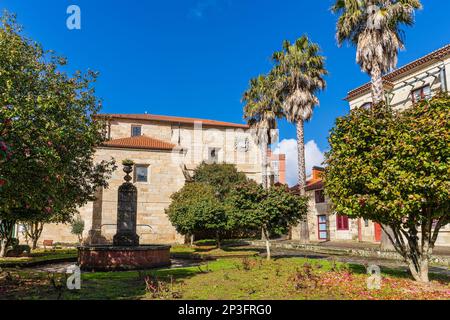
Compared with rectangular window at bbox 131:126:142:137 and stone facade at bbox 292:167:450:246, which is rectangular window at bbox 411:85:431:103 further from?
rectangular window at bbox 131:126:142:137

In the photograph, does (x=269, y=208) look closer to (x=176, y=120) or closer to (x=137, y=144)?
(x=137, y=144)

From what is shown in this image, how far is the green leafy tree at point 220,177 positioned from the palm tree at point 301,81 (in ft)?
40.3

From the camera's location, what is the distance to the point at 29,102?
8.70 meters

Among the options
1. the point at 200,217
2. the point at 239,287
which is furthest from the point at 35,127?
the point at 200,217

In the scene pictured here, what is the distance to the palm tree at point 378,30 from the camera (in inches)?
731

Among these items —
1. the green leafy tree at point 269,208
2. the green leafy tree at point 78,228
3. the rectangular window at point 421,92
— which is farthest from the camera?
the green leafy tree at point 78,228

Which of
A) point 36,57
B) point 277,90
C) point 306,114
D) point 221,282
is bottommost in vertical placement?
point 221,282

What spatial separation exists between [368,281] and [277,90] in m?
21.4

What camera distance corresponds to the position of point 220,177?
38094 millimetres

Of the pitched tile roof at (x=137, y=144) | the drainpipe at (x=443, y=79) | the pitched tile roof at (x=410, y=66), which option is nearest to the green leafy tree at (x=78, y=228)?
the pitched tile roof at (x=137, y=144)

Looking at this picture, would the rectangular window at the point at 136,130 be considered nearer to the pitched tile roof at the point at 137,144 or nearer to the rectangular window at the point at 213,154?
the pitched tile roof at the point at 137,144
